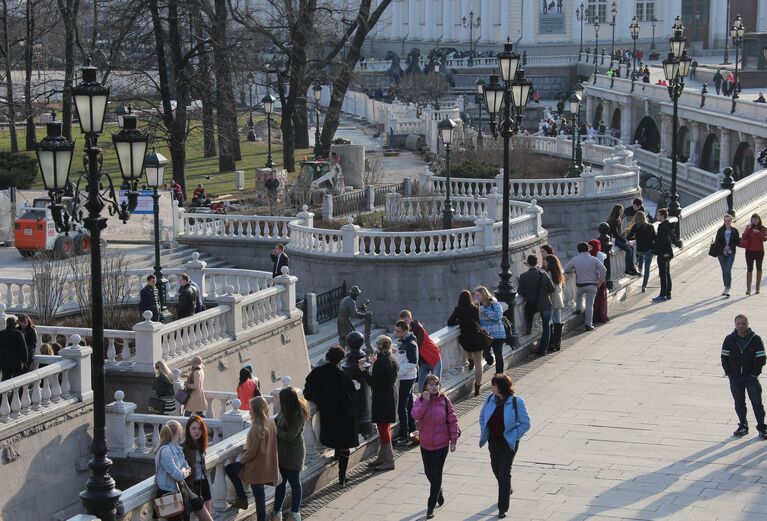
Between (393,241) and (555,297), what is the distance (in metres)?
11.8

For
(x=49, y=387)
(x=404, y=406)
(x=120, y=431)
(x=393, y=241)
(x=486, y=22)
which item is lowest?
(x=120, y=431)

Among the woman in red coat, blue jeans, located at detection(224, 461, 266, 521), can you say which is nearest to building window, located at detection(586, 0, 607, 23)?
the woman in red coat

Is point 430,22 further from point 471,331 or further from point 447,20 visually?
point 471,331

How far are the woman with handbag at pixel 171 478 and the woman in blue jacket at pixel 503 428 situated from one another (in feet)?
8.89

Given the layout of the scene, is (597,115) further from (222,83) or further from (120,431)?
(120,431)

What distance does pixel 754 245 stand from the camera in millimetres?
23984

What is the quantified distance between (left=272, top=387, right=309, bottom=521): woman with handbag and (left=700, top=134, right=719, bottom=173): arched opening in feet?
187

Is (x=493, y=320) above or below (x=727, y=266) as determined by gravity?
above

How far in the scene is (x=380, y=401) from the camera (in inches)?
593

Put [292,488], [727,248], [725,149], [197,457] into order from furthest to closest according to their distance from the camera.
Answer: [725,149], [727,248], [292,488], [197,457]

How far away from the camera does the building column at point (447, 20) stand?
13350 centimetres

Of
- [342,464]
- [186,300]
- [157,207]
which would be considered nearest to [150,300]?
[186,300]

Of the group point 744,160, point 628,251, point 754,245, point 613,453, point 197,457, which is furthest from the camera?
point 744,160

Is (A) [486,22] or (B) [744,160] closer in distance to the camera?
(B) [744,160]
